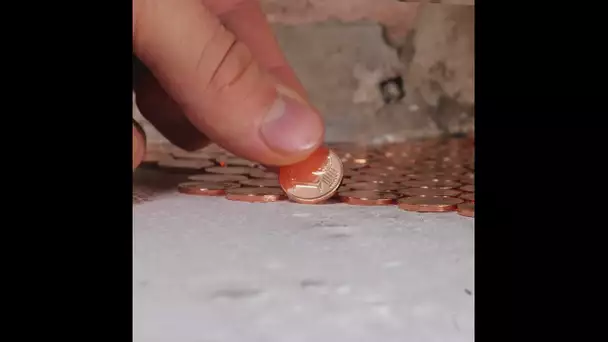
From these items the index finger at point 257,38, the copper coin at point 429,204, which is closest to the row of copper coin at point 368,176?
A: the copper coin at point 429,204

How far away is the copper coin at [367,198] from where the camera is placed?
0.64 meters

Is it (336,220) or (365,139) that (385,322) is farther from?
(365,139)

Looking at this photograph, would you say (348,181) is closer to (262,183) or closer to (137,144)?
(262,183)

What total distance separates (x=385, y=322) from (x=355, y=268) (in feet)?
0.26

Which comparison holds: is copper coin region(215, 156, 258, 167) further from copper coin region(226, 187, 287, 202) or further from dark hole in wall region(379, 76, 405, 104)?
dark hole in wall region(379, 76, 405, 104)

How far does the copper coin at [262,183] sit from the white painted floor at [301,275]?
85 millimetres

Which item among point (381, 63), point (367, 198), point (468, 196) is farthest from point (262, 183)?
point (381, 63)

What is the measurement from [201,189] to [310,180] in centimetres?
14

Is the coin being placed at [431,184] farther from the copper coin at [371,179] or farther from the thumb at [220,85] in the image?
the thumb at [220,85]

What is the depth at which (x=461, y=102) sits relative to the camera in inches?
41.9

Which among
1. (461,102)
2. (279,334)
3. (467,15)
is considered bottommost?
(279,334)

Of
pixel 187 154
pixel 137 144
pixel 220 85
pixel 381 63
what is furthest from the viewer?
pixel 381 63

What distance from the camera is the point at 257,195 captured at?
2.17 ft

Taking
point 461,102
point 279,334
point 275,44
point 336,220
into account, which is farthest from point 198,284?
point 461,102
